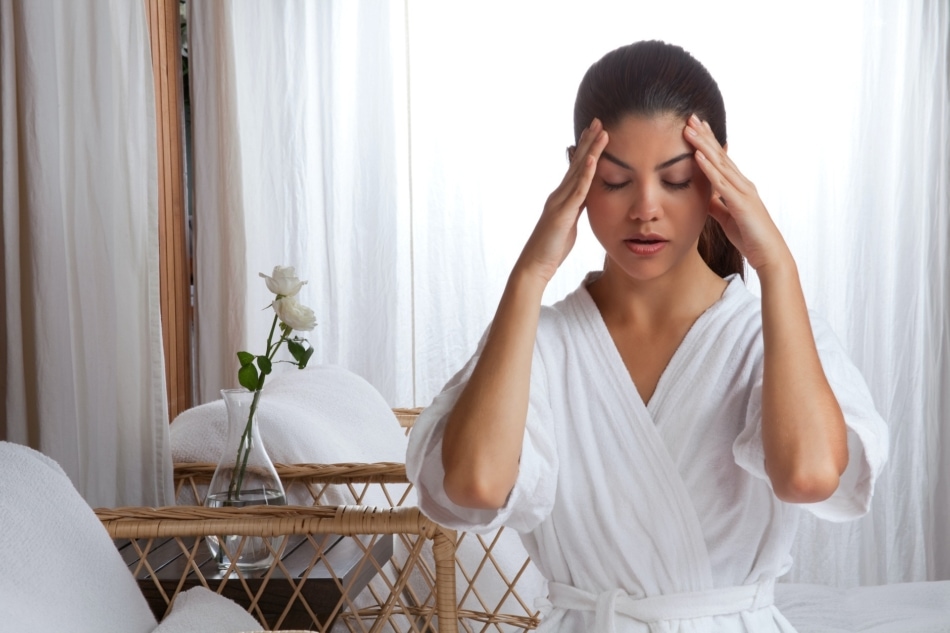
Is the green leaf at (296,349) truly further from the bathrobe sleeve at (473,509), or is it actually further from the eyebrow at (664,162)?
the eyebrow at (664,162)

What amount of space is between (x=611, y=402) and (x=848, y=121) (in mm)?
2600

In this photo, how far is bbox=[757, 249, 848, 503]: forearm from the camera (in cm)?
95

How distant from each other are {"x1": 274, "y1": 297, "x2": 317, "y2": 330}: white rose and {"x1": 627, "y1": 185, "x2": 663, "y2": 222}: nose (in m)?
0.69

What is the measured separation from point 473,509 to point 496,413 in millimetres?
107

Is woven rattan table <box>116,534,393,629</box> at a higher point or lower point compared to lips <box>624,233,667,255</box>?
lower

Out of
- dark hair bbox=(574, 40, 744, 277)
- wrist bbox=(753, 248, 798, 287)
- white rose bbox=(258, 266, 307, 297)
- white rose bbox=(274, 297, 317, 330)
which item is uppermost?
dark hair bbox=(574, 40, 744, 277)

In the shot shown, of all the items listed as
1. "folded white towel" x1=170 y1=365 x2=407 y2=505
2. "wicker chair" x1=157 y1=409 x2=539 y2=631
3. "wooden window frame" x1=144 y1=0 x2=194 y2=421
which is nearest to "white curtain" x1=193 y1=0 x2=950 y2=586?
"wooden window frame" x1=144 y1=0 x2=194 y2=421

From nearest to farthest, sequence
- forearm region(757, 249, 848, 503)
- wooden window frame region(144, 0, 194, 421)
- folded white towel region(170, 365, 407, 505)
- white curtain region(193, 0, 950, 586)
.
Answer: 1. forearm region(757, 249, 848, 503)
2. folded white towel region(170, 365, 407, 505)
3. wooden window frame region(144, 0, 194, 421)
4. white curtain region(193, 0, 950, 586)

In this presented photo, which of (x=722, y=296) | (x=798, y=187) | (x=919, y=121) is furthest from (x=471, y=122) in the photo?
(x=722, y=296)

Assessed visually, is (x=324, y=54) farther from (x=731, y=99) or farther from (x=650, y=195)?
(x=650, y=195)

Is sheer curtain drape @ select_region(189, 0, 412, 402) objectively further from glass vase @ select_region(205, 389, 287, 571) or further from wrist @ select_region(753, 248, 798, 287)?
wrist @ select_region(753, 248, 798, 287)

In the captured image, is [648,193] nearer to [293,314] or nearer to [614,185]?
[614,185]

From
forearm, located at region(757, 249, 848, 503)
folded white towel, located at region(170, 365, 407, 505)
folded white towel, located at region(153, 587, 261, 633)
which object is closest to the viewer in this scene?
forearm, located at region(757, 249, 848, 503)

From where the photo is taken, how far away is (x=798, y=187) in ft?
11.0
